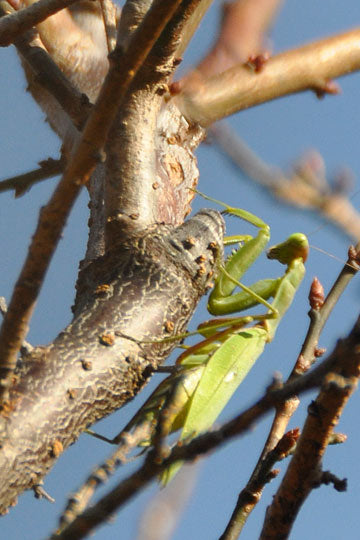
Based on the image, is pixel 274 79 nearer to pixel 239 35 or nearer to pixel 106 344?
pixel 239 35

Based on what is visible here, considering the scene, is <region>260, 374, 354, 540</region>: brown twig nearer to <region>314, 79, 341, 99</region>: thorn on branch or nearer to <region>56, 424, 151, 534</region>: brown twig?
<region>56, 424, 151, 534</region>: brown twig

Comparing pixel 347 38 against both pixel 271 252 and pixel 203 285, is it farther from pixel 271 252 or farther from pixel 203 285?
pixel 203 285

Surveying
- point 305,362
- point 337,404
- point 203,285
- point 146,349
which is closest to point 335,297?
point 305,362

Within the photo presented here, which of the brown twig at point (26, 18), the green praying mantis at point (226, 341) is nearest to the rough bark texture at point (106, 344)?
the green praying mantis at point (226, 341)

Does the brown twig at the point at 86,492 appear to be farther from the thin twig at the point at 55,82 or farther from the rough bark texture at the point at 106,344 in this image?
the thin twig at the point at 55,82

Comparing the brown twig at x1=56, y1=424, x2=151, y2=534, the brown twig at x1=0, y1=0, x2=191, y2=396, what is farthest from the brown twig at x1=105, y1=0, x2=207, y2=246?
the brown twig at x1=56, y1=424, x2=151, y2=534

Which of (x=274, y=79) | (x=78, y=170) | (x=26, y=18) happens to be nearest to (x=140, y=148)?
(x=26, y=18)
